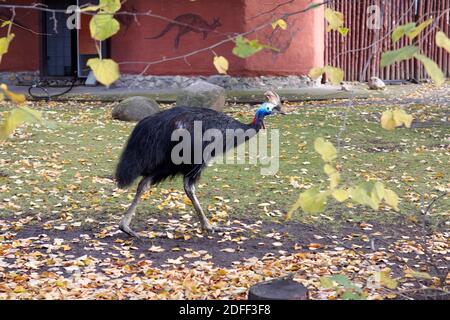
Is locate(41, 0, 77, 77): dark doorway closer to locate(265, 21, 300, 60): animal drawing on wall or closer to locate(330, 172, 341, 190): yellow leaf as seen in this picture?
locate(265, 21, 300, 60): animal drawing on wall

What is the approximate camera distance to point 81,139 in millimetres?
11102

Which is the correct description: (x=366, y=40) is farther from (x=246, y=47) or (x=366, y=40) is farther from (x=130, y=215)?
(x=246, y=47)

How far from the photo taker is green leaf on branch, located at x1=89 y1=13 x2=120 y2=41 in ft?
9.61

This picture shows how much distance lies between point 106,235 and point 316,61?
10910 mm

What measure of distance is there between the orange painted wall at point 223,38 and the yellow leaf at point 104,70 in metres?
12.8

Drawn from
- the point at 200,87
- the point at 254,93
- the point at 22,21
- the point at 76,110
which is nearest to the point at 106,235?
the point at 200,87

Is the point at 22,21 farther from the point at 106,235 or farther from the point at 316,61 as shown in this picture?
the point at 106,235

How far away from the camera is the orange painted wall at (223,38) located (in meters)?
15.7

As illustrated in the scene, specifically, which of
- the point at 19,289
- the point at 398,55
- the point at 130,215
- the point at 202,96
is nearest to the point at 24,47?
the point at 202,96

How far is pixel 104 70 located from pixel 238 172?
6110 millimetres

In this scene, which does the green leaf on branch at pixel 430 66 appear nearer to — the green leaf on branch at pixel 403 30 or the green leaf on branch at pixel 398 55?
the green leaf on branch at pixel 398 55

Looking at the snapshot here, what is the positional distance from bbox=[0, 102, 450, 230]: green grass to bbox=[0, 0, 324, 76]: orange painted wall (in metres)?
3.26

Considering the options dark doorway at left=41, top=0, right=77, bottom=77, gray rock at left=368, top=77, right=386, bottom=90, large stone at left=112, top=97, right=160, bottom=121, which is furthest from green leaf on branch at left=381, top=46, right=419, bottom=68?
dark doorway at left=41, top=0, right=77, bottom=77

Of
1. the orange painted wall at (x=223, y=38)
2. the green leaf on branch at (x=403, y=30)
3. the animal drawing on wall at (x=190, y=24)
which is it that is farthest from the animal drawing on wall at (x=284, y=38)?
the green leaf on branch at (x=403, y=30)
